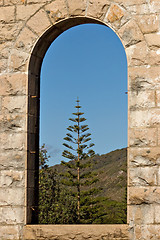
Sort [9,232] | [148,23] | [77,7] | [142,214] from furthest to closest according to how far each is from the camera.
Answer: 1. [77,7]
2. [9,232]
3. [148,23]
4. [142,214]

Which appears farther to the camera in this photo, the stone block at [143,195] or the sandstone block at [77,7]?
the sandstone block at [77,7]

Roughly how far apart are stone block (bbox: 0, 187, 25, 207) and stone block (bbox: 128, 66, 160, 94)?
1.62 m

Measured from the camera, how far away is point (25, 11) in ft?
17.0

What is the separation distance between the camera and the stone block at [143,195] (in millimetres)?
4562

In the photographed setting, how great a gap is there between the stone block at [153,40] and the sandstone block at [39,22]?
43.9 inches

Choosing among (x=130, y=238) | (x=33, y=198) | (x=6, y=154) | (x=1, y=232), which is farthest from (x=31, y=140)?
(x=130, y=238)

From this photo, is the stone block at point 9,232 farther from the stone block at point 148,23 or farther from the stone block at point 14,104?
the stone block at point 148,23

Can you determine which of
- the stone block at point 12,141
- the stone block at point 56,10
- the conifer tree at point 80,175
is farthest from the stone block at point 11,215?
the conifer tree at point 80,175

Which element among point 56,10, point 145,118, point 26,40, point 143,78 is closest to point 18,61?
point 26,40

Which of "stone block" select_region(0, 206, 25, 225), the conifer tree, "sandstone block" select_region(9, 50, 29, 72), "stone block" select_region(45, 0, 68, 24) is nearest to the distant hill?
the conifer tree

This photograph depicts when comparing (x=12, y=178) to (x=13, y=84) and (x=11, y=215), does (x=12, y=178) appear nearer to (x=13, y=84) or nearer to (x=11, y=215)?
(x=11, y=215)

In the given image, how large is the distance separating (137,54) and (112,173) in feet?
160

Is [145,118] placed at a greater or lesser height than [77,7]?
lesser

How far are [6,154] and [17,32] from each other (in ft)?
4.49
